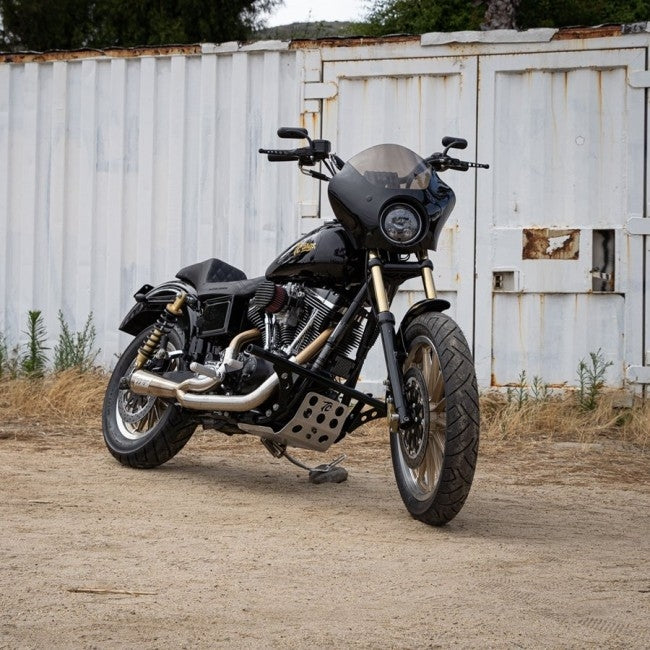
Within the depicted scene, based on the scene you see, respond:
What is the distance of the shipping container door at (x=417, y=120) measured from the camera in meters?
7.84

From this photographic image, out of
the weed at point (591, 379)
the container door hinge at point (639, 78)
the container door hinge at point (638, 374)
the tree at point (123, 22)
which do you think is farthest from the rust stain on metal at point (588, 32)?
the tree at point (123, 22)

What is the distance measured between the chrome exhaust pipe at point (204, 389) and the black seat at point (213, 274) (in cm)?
49

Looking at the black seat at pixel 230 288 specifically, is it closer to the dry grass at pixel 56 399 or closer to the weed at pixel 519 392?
the dry grass at pixel 56 399

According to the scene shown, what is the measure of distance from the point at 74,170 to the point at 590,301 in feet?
12.5

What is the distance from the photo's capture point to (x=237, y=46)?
830 cm

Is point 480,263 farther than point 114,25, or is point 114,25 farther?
Answer: point 114,25

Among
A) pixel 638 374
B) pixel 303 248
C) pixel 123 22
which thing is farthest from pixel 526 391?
pixel 123 22

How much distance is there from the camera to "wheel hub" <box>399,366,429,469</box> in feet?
14.2

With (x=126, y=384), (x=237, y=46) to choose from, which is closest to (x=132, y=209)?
(x=237, y=46)

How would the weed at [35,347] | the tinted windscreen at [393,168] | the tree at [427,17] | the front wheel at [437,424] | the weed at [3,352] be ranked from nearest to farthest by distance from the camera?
the front wheel at [437,424] → the tinted windscreen at [393,168] → the weed at [35,347] → the weed at [3,352] → the tree at [427,17]

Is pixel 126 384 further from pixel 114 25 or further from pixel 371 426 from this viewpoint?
pixel 114 25

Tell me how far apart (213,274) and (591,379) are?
2927 mm

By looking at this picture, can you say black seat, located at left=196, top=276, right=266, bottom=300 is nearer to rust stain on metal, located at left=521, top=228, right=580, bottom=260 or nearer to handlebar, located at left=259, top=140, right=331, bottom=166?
handlebar, located at left=259, top=140, right=331, bottom=166

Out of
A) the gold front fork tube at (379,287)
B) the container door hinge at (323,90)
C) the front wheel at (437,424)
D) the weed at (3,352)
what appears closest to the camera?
the front wheel at (437,424)
